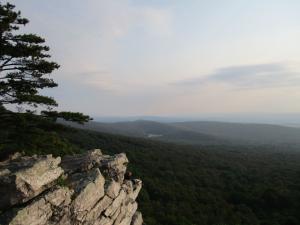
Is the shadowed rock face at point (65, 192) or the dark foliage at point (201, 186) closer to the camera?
the shadowed rock face at point (65, 192)

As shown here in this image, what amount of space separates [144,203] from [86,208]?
26962mm

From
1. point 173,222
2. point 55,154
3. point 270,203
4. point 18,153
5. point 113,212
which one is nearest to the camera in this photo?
point 113,212

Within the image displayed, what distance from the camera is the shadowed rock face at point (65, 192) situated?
38.7 feet

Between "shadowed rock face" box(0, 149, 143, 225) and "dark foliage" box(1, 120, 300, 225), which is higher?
"shadowed rock face" box(0, 149, 143, 225)

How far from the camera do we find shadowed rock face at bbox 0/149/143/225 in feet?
38.7

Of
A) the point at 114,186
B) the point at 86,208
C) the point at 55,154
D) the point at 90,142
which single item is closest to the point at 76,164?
the point at 114,186

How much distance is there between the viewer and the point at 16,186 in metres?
11.9

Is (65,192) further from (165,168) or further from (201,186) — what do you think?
(165,168)

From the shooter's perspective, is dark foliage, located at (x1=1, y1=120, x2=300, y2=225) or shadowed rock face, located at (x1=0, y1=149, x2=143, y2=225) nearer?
shadowed rock face, located at (x1=0, y1=149, x2=143, y2=225)

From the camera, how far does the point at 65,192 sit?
13.1 m

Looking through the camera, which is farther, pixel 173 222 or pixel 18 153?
pixel 173 222

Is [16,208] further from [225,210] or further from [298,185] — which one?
[298,185]

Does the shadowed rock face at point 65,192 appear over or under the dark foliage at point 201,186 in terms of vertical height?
over

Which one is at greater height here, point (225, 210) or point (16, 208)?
point (16, 208)
